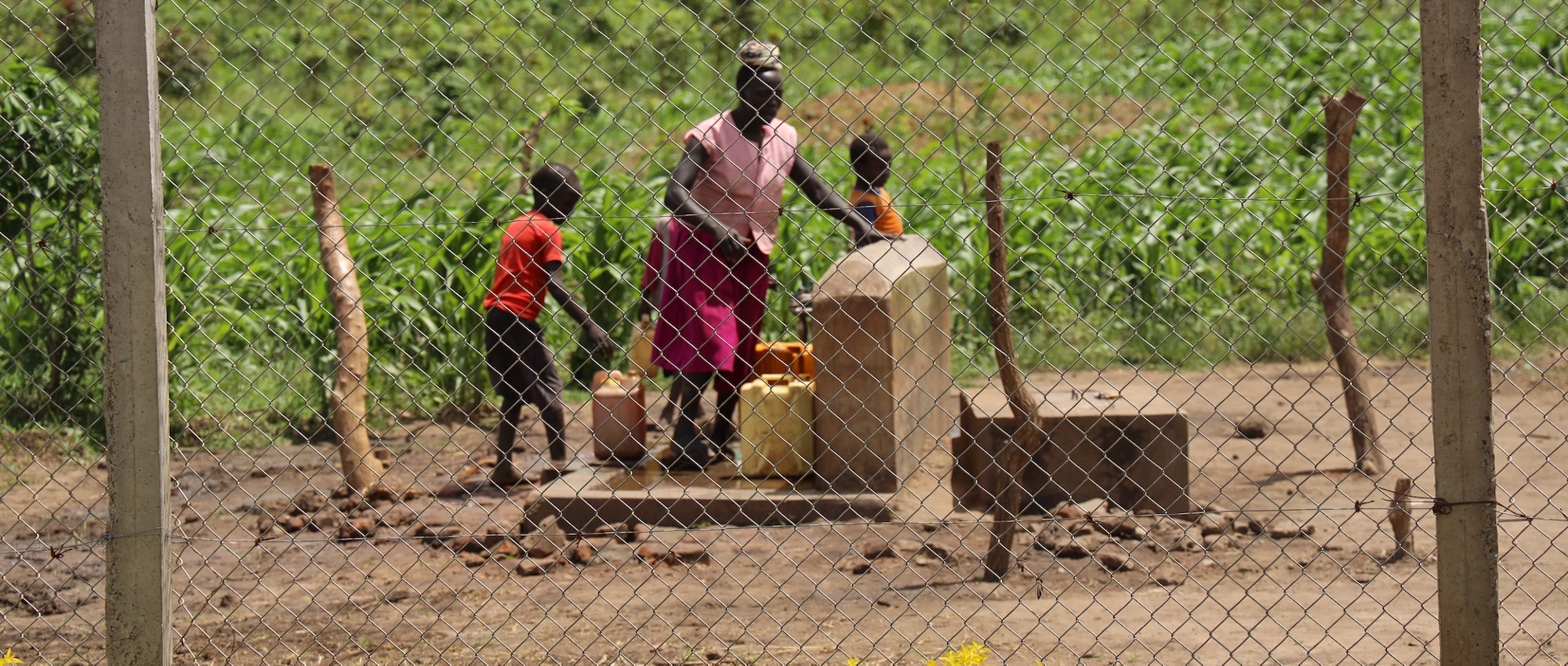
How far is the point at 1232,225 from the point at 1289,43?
6.56 metres

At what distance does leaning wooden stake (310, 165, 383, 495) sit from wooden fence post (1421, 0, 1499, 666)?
171 inches

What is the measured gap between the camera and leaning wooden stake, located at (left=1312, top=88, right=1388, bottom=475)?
16.4ft

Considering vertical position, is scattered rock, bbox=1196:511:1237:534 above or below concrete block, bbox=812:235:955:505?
below

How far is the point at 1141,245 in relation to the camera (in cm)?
966

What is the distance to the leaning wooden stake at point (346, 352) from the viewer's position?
5.71 metres

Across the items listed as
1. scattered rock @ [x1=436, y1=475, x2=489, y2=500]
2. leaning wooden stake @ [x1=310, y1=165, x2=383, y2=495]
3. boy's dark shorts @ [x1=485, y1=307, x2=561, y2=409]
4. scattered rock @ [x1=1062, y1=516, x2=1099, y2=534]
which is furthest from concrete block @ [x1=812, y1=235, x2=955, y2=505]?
leaning wooden stake @ [x1=310, y1=165, x2=383, y2=495]

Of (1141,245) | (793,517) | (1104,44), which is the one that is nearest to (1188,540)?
(793,517)

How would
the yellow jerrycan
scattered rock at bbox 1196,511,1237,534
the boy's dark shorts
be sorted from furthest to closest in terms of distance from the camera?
the boy's dark shorts → the yellow jerrycan → scattered rock at bbox 1196,511,1237,534

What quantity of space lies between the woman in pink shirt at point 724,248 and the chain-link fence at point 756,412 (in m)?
0.02

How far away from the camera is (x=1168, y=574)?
180 inches

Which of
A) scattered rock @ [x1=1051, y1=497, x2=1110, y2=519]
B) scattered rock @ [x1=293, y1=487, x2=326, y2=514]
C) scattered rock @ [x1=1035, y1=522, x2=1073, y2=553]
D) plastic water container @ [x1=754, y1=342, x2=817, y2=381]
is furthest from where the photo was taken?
plastic water container @ [x1=754, y1=342, x2=817, y2=381]

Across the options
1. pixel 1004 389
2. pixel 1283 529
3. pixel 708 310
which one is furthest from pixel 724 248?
pixel 1283 529

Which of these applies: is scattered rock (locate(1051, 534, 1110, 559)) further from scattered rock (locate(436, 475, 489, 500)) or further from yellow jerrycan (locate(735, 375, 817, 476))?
scattered rock (locate(436, 475, 489, 500))

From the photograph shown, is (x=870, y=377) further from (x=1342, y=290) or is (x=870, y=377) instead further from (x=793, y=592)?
(x=1342, y=290)
